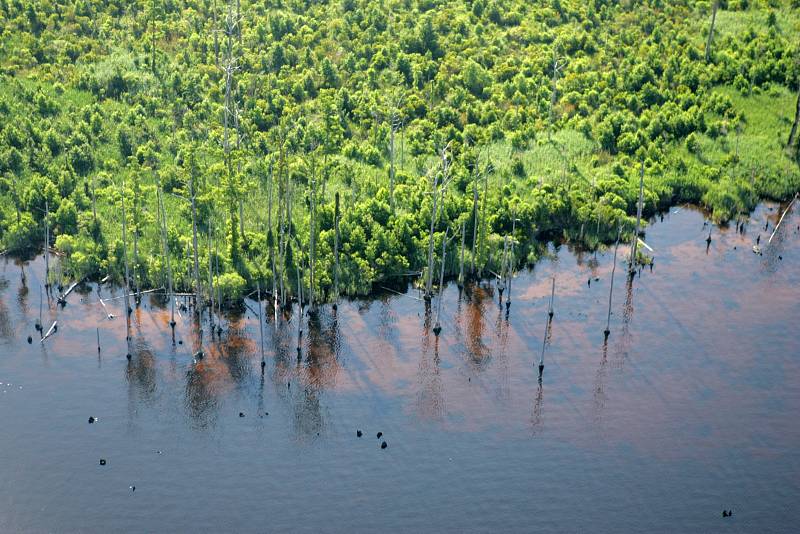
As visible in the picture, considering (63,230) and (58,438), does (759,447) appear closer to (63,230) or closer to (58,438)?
(58,438)

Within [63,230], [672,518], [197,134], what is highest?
[197,134]

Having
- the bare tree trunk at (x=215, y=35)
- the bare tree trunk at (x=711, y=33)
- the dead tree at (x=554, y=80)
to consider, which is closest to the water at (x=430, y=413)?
the dead tree at (x=554, y=80)

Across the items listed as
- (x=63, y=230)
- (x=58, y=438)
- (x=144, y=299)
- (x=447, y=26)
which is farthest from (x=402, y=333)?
(x=447, y=26)

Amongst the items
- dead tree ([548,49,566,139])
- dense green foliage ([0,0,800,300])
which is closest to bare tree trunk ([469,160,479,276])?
dense green foliage ([0,0,800,300])

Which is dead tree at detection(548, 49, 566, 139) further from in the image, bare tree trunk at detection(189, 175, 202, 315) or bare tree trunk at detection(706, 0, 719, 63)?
bare tree trunk at detection(189, 175, 202, 315)

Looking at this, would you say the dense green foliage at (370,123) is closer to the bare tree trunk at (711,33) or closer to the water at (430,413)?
the bare tree trunk at (711,33)

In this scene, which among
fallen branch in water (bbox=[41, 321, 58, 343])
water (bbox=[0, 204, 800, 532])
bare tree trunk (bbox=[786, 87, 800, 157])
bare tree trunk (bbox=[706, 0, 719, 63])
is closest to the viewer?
water (bbox=[0, 204, 800, 532])
